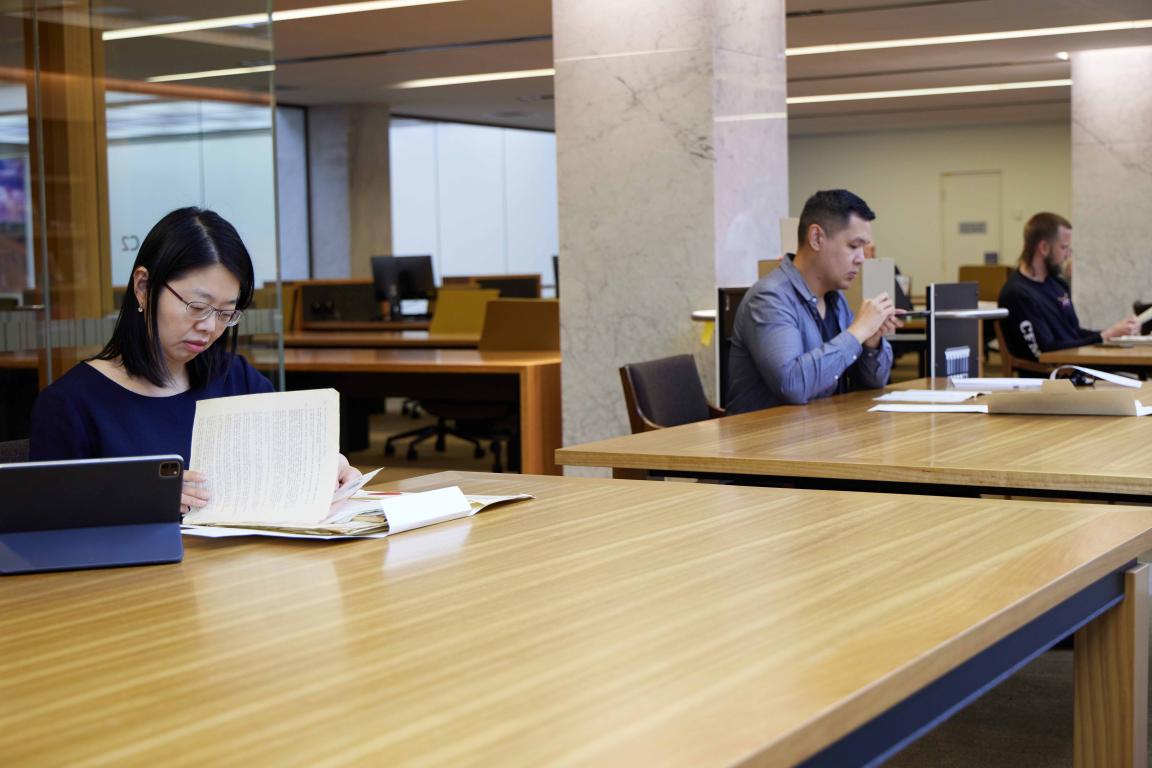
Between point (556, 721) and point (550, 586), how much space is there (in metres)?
0.50

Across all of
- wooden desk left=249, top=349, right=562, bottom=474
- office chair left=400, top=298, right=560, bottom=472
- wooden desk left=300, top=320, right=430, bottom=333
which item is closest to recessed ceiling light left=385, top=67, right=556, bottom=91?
wooden desk left=300, top=320, right=430, bottom=333

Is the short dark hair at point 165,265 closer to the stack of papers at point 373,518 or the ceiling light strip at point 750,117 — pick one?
the stack of papers at point 373,518

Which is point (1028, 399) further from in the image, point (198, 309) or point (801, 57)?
point (801, 57)

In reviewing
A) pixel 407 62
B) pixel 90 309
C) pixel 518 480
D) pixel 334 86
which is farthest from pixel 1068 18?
pixel 518 480

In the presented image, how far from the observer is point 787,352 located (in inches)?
158

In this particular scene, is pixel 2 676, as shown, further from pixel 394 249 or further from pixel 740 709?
pixel 394 249

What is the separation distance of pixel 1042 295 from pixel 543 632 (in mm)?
6157

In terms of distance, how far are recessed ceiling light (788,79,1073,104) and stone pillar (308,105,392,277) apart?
175 inches

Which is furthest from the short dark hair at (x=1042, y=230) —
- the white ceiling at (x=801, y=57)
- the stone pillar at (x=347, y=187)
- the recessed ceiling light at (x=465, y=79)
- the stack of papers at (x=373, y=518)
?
the stone pillar at (x=347, y=187)

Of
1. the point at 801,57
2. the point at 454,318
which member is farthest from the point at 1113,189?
the point at 454,318

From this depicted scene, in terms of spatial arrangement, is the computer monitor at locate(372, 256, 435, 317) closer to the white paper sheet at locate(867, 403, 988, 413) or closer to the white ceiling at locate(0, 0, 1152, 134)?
the white ceiling at locate(0, 0, 1152, 134)

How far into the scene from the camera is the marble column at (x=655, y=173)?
5.72m

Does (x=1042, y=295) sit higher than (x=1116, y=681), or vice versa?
(x=1042, y=295)

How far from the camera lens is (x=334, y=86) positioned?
44.8ft
